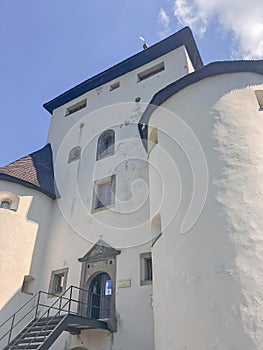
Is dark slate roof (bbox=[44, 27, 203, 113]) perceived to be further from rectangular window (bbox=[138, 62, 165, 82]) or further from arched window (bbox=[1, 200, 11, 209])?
arched window (bbox=[1, 200, 11, 209])

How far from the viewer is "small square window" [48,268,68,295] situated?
1165 centimetres

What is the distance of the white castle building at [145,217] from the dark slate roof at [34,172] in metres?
0.08

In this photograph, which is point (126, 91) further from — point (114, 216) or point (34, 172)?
point (114, 216)

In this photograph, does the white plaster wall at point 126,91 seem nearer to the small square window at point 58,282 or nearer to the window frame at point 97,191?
the window frame at point 97,191

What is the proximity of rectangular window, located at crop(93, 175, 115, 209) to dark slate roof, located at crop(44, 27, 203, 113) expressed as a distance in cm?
636

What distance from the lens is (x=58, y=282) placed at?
12102 millimetres

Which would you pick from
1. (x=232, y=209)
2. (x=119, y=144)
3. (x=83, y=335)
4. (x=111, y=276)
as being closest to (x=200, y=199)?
(x=232, y=209)

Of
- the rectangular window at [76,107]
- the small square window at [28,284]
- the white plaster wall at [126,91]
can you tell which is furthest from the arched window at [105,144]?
the small square window at [28,284]

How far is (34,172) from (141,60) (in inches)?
294

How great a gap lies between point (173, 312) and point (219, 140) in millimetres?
4136

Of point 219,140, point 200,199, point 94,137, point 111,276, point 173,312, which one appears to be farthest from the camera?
point 94,137

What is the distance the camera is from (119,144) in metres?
13.6

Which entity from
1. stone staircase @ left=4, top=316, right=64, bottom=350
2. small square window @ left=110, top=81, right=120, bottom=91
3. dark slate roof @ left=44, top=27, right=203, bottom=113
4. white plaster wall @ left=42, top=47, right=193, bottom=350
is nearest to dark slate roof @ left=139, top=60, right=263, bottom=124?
white plaster wall @ left=42, top=47, right=193, bottom=350

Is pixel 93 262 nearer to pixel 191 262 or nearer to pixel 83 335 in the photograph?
pixel 83 335
